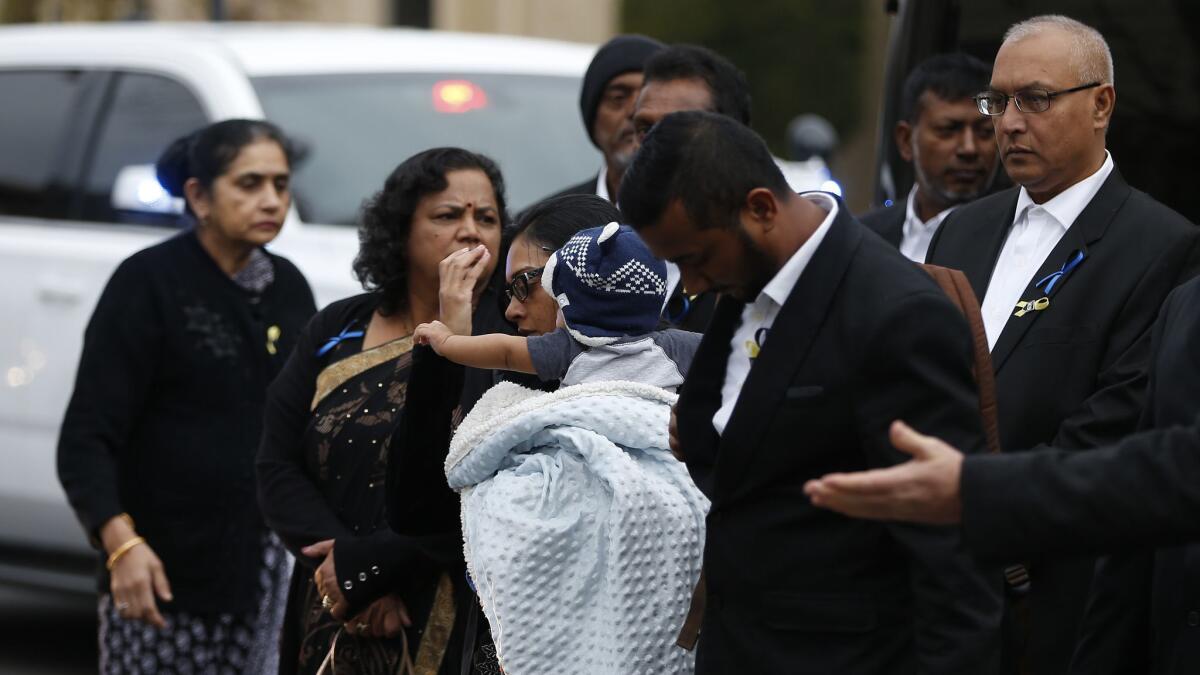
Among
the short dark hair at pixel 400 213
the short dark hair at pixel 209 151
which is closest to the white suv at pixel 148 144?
the short dark hair at pixel 209 151

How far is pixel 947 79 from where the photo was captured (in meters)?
5.70

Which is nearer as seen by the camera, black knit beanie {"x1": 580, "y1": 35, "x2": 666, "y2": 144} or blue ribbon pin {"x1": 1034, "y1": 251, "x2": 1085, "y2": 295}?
blue ribbon pin {"x1": 1034, "y1": 251, "x2": 1085, "y2": 295}

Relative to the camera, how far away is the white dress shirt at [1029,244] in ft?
13.5

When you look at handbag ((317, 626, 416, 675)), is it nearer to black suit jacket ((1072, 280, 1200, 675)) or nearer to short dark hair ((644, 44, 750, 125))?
black suit jacket ((1072, 280, 1200, 675))

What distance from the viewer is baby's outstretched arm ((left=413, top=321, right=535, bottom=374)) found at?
364cm

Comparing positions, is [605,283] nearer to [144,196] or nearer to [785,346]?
[785,346]

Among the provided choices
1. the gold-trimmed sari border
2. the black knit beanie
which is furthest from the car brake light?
the gold-trimmed sari border

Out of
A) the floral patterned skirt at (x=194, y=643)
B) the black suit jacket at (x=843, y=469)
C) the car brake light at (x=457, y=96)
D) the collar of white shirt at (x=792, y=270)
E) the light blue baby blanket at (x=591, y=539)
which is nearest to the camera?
the black suit jacket at (x=843, y=469)

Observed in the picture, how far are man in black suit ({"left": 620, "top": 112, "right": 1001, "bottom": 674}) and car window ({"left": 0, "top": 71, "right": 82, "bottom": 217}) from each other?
15.7 ft

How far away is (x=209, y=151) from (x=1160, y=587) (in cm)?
321

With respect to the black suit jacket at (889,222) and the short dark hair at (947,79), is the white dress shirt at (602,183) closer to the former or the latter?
the black suit jacket at (889,222)

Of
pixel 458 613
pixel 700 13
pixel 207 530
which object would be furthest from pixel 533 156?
pixel 700 13

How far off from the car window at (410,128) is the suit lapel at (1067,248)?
310 centimetres

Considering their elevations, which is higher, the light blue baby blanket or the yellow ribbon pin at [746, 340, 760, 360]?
the yellow ribbon pin at [746, 340, 760, 360]
